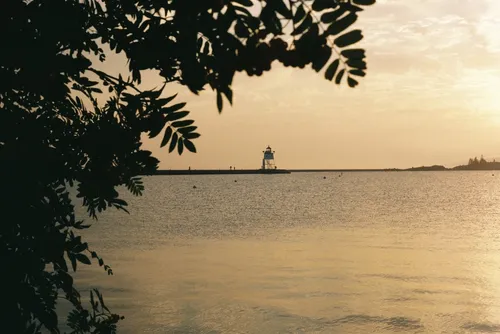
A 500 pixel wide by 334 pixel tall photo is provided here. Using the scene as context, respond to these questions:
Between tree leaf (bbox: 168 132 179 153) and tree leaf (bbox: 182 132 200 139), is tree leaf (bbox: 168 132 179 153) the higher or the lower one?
the lower one

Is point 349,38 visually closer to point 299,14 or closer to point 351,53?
point 351,53

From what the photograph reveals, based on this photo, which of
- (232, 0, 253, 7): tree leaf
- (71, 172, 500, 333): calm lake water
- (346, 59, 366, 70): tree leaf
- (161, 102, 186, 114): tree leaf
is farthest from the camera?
(71, 172, 500, 333): calm lake water

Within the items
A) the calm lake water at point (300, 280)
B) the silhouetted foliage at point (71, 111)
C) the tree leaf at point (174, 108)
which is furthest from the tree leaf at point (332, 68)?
the calm lake water at point (300, 280)

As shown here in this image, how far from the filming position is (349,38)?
221 cm

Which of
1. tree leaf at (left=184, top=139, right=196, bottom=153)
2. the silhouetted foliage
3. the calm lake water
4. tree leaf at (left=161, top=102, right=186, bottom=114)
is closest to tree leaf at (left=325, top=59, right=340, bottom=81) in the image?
the silhouetted foliage

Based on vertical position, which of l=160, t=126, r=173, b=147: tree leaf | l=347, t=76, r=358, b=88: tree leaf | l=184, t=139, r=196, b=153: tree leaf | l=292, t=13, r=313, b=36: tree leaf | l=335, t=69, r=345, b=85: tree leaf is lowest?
l=184, t=139, r=196, b=153: tree leaf

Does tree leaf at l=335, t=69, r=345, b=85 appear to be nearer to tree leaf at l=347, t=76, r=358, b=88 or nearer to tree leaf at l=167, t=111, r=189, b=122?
tree leaf at l=347, t=76, r=358, b=88

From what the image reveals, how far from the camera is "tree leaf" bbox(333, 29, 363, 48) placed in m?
2.21

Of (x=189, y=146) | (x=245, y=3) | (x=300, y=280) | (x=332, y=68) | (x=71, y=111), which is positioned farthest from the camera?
(x=300, y=280)

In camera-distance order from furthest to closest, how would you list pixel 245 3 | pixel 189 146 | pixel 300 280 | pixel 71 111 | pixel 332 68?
pixel 300 280, pixel 71 111, pixel 189 146, pixel 245 3, pixel 332 68

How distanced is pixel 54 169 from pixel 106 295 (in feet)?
54.5

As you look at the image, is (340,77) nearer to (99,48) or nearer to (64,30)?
(64,30)

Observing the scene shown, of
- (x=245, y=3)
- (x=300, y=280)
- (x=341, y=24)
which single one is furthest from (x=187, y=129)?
(x=300, y=280)

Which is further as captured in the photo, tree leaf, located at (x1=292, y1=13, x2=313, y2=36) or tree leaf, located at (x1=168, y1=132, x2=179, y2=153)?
tree leaf, located at (x1=168, y1=132, x2=179, y2=153)
